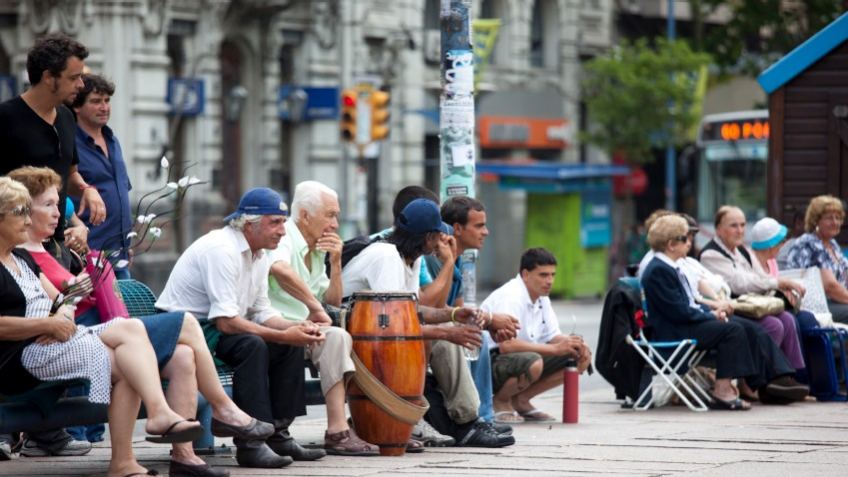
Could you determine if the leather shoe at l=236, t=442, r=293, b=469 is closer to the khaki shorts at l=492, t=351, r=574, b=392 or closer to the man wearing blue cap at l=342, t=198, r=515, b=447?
the man wearing blue cap at l=342, t=198, r=515, b=447

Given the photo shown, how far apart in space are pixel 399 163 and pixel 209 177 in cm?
669

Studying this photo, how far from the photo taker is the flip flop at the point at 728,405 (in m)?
14.4

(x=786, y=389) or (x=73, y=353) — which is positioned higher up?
(x=73, y=353)

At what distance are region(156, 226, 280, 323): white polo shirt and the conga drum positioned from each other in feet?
1.71

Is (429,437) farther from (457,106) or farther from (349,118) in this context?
(349,118)

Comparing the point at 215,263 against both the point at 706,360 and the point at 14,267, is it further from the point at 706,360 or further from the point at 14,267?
the point at 706,360

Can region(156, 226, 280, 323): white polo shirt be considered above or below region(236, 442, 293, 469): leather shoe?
above

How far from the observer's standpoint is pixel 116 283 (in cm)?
1013

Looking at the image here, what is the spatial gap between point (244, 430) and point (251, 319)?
1014 millimetres

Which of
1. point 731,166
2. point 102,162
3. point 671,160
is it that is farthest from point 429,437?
point 671,160

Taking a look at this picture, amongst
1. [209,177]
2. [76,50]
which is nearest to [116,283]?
[76,50]

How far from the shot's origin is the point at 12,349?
28.8 feet

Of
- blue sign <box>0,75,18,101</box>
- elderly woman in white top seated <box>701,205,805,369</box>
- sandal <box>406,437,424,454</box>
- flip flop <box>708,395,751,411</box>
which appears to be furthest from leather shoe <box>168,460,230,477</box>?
blue sign <box>0,75,18,101</box>

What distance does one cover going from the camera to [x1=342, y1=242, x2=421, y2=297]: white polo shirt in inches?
432
